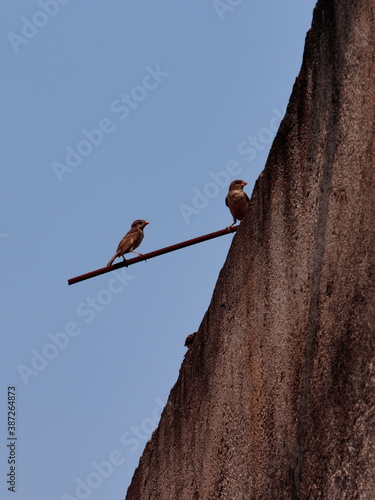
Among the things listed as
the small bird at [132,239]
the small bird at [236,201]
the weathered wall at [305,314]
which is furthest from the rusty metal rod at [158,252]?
the small bird at [132,239]

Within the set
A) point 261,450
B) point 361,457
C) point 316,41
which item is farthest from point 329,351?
point 316,41

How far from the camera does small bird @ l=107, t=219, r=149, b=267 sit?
10.4 metres

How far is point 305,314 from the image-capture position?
4145 mm

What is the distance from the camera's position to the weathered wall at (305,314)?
3621 mm

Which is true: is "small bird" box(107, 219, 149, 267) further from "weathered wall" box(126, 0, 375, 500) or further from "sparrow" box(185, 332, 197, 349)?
"weathered wall" box(126, 0, 375, 500)

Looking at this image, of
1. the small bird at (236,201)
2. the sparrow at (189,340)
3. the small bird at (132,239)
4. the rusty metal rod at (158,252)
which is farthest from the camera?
the small bird at (132,239)

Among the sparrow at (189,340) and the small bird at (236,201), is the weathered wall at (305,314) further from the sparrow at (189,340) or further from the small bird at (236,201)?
the small bird at (236,201)

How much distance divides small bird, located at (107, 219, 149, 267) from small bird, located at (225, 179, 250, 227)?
1950 millimetres

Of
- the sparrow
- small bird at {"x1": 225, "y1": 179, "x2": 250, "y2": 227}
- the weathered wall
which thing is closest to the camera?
the weathered wall

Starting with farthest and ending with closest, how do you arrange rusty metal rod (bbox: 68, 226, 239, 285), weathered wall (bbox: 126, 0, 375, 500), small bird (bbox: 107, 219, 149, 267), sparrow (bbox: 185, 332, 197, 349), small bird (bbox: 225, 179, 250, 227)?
small bird (bbox: 107, 219, 149, 267) < small bird (bbox: 225, 179, 250, 227) < sparrow (bbox: 185, 332, 197, 349) < rusty metal rod (bbox: 68, 226, 239, 285) < weathered wall (bbox: 126, 0, 375, 500)

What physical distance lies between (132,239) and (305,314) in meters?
6.52

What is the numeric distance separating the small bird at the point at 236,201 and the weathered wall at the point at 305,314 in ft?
10.6

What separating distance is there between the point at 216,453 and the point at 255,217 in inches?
52.8

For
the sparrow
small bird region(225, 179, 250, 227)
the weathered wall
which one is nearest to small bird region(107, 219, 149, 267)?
small bird region(225, 179, 250, 227)
